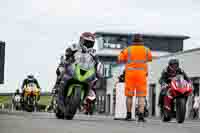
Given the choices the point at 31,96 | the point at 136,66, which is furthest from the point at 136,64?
the point at 31,96

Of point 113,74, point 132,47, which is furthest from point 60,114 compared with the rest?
point 113,74

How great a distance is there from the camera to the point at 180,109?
16578 mm

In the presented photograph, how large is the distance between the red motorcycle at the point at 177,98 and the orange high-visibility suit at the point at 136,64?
2.55ft

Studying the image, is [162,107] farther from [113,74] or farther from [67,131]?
[113,74]

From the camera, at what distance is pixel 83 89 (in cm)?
1493

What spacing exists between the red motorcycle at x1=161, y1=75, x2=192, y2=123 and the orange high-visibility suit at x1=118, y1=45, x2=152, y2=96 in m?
0.78

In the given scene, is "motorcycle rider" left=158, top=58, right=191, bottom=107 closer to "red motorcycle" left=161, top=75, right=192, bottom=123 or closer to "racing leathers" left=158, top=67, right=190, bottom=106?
"racing leathers" left=158, top=67, right=190, bottom=106

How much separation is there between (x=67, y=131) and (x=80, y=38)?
5680 millimetres

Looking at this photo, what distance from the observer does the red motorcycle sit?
16594 mm

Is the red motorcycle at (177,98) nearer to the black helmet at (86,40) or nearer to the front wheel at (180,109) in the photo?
the front wheel at (180,109)

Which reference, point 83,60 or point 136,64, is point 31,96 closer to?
point 136,64

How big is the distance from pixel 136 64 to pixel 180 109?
1.26 m

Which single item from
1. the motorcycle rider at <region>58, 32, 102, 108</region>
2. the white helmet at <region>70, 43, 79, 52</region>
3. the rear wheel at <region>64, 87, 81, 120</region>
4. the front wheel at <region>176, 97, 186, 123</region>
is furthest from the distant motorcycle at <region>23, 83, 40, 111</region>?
the white helmet at <region>70, 43, 79, 52</region>


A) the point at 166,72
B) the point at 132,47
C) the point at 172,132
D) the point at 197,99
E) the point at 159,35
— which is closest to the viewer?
the point at 172,132
